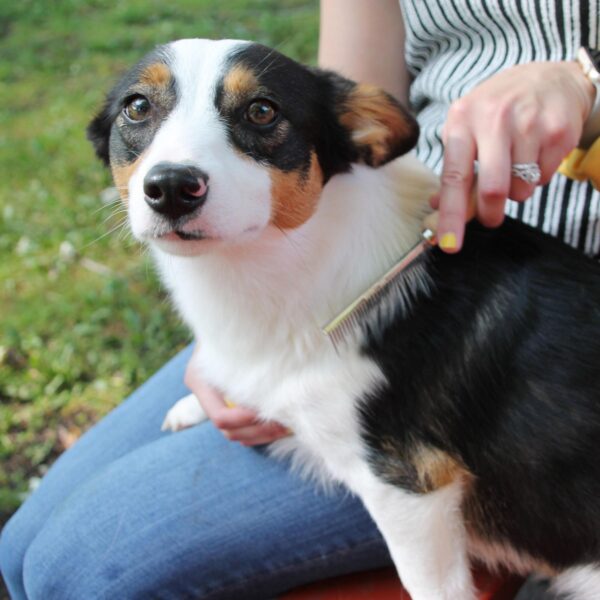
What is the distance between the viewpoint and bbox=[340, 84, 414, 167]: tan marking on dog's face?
136cm

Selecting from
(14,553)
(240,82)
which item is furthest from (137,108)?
(14,553)

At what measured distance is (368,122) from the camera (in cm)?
139

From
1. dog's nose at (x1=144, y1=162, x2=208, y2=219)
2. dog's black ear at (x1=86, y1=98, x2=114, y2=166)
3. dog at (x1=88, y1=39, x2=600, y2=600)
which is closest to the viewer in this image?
dog's nose at (x1=144, y1=162, x2=208, y2=219)

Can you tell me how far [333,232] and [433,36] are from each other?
60cm

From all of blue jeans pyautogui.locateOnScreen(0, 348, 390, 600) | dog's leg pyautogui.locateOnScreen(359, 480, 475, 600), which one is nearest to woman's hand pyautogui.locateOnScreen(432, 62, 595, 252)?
dog's leg pyautogui.locateOnScreen(359, 480, 475, 600)

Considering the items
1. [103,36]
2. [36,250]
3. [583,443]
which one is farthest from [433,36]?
[103,36]

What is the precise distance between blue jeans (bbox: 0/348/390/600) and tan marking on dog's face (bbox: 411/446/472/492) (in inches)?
7.7

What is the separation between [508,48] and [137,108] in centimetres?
76

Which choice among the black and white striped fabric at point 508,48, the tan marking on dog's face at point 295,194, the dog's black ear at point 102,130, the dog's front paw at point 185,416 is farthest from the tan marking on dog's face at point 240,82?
the dog's front paw at point 185,416

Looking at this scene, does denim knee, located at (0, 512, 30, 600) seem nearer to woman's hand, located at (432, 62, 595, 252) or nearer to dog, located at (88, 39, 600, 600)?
dog, located at (88, 39, 600, 600)

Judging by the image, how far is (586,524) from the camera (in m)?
1.40

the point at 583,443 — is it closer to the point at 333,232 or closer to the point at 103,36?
the point at 333,232

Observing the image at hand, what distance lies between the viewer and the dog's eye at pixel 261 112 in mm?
1319

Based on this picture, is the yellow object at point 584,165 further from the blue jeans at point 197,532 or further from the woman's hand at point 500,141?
the blue jeans at point 197,532
